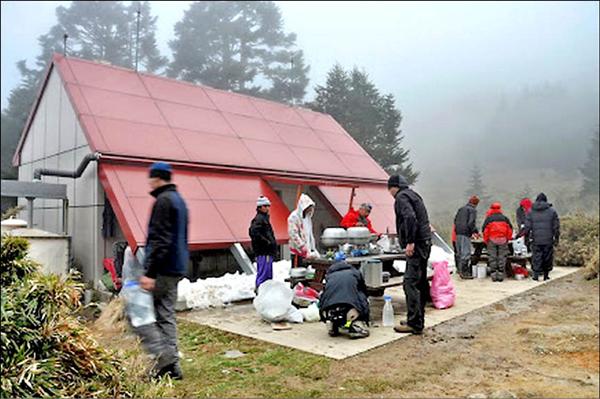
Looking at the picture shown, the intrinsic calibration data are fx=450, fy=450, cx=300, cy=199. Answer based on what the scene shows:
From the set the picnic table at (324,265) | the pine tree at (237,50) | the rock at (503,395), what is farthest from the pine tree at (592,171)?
the rock at (503,395)

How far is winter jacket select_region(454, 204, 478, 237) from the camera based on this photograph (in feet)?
30.2

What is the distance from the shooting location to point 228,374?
3631mm

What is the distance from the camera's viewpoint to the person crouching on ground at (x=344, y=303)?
455cm

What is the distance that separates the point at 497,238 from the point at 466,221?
68cm

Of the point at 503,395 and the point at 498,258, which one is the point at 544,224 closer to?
the point at 498,258

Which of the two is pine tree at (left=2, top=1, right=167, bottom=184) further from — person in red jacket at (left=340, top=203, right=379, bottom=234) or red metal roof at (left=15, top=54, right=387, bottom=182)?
person in red jacket at (left=340, top=203, right=379, bottom=234)

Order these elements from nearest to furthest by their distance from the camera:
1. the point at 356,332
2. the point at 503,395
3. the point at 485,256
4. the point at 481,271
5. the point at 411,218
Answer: the point at 503,395, the point at 356,332, the point at 411,218, the point at 481,271, the point at 485,256

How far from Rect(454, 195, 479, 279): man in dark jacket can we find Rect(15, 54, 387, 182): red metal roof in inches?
118

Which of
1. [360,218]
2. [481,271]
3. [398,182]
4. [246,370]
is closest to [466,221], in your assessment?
[481,271]

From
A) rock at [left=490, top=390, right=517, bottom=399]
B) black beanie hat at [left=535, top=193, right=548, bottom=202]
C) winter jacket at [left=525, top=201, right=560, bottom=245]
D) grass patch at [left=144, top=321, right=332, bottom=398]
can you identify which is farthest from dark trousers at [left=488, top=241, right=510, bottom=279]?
rock at [left=490, top=390, right=517, bottom=399]

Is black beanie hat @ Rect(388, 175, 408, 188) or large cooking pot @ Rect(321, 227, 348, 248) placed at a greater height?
black beanie hat @ Rect(388, 175, 408, 188)

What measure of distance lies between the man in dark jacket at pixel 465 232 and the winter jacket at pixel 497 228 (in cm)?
30

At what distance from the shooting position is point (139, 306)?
3.21 meters

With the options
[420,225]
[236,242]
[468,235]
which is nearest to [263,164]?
[236,242]
